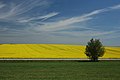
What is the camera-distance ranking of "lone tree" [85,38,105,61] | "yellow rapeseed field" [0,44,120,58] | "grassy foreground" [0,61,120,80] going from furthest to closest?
"yellow rapeseed field" [0,44,120,58], "lone tree" [85,38,105,61], "grassy foreground" [0,61,120,80]

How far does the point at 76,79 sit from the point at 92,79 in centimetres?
165

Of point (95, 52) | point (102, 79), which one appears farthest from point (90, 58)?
point (102, 79)

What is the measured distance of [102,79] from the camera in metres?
31.0

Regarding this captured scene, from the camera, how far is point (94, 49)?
306ft

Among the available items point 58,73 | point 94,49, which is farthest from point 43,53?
point 58,73

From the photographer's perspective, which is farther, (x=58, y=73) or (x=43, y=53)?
(x=43, y=53)

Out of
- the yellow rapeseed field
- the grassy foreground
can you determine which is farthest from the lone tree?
the grassy foreground

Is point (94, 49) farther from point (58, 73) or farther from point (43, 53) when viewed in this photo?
point (58, 73)

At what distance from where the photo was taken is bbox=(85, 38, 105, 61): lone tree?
9259cm

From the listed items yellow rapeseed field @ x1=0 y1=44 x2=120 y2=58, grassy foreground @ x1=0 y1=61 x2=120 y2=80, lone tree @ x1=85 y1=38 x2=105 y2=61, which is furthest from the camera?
yellow rapeseed field @ x1=0 y1=44 x2=120 y2=58

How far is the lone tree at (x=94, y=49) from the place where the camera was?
92.6 meters

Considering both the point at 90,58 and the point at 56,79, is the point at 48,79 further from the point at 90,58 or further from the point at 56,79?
the point at 90,58

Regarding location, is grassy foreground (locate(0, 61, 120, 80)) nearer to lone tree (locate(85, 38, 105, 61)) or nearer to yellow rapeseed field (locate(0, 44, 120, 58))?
lone tree (locate(85, 38, 105, 61))

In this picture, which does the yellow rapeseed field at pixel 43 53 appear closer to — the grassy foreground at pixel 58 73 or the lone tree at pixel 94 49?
the lone tree at pixel 94 49
